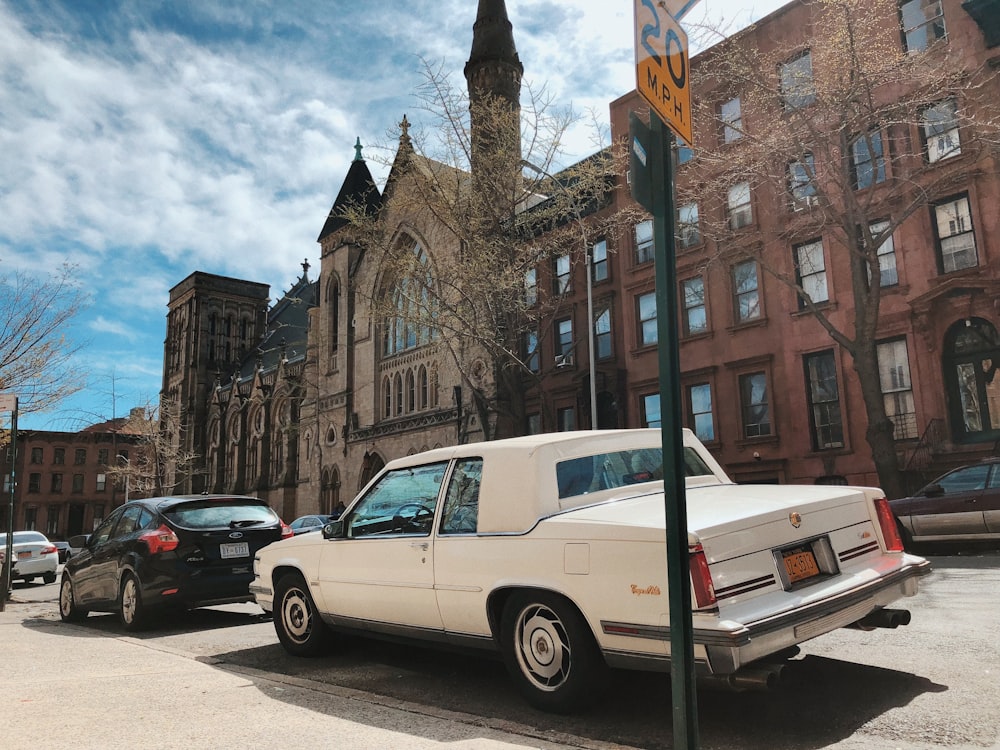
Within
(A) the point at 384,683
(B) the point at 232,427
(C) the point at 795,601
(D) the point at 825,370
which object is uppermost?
(B) the point at 232,427

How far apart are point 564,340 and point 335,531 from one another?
23.8 meters

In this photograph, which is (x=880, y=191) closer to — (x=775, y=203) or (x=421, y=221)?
(x=775, y=203)

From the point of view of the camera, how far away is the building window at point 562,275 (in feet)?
97.0

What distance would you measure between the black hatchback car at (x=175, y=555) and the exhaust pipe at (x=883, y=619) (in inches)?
260

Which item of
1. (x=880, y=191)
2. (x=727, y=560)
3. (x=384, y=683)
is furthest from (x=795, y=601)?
(x=880, y=191)

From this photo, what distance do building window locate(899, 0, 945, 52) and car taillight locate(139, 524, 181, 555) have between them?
829 inches

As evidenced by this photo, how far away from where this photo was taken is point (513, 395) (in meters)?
25.0

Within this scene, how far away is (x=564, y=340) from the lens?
1172 inches

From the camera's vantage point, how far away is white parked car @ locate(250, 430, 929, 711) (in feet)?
13.0

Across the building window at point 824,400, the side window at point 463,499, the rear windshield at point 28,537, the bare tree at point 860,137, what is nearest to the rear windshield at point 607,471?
the side window at point 463,499

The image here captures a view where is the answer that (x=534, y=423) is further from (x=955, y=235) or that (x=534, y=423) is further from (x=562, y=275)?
(x=955, y=235)

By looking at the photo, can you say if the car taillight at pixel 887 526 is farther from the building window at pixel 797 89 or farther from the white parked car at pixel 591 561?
the building window at pixel 797 89

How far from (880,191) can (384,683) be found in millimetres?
20383

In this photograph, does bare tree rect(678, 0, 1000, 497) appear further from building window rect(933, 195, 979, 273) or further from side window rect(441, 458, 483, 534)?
side window rect(441, 458, 483, 534)
